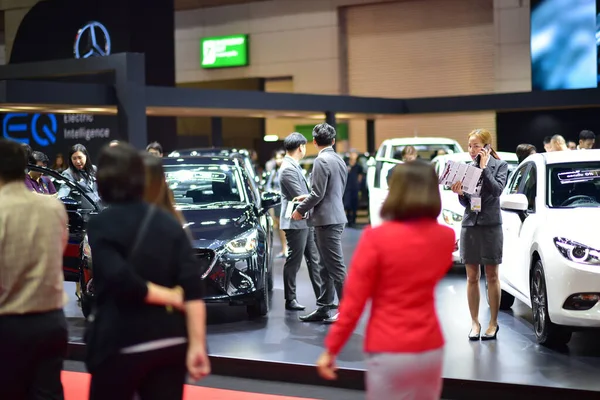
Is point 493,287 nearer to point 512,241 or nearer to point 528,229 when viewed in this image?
point 528,229

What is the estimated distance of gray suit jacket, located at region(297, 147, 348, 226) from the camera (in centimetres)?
856

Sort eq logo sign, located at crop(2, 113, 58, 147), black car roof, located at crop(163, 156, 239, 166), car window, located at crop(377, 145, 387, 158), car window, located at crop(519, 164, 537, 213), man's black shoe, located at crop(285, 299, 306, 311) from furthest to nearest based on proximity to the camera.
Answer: eq logo sign, located at crop(2, 113, 58, 147) < car window, located at crop(377, 145, 387, 158) < black car roof, located at crop(163, 156, 239, 166) < man's black shoe, located at crop(285, 299, 306, 311) < car window, located at crop(519, 164, 537, 213)

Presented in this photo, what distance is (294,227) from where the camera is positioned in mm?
9320

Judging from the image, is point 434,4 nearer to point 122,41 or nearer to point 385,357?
point 122,41

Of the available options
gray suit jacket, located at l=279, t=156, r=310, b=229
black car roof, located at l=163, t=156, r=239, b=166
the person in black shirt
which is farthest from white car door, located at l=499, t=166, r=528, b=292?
the person in black shirt

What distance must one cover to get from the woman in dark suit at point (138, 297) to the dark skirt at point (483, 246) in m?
4.39

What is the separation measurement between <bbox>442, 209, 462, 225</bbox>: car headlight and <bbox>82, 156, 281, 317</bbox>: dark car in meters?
2.78

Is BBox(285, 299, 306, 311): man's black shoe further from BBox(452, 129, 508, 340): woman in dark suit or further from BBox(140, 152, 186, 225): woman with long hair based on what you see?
BBox(140, 152, 186, 225): woman with long hair

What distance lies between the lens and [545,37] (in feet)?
87.1

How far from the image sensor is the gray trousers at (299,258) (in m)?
9.35

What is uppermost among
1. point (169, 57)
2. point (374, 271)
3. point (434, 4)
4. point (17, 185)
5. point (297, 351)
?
point (434, 4)

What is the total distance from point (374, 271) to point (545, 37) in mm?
24175

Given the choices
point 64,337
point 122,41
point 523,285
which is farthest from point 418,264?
point 122,41

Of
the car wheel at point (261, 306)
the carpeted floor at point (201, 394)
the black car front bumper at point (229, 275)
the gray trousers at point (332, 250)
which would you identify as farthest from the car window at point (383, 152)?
the carpeted floor at point (201, 394)
